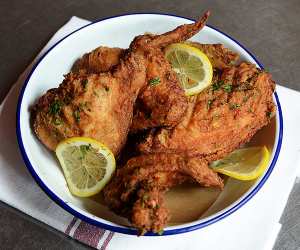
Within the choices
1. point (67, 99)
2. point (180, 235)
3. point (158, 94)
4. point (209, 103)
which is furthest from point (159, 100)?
point (180, 235)

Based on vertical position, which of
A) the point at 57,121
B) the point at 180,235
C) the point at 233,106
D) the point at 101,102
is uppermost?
the point at 233,106

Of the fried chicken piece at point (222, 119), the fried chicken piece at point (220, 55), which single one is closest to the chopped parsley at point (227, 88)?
the fried chicken piece at point (222, 119)

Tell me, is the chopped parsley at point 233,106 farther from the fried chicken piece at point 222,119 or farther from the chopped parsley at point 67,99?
the chopped parsley at point 67,99

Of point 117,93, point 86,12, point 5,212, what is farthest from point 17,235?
point 86,12

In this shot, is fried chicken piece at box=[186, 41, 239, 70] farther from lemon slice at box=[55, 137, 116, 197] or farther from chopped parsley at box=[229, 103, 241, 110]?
lemon slice at box=[55, 137, 116, 197]

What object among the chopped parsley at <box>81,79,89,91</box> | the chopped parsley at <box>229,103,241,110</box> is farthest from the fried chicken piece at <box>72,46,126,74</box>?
the chopped parsley at <box>229,103,241,110</box>

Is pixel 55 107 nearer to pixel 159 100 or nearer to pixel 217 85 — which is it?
pixel 159 100
